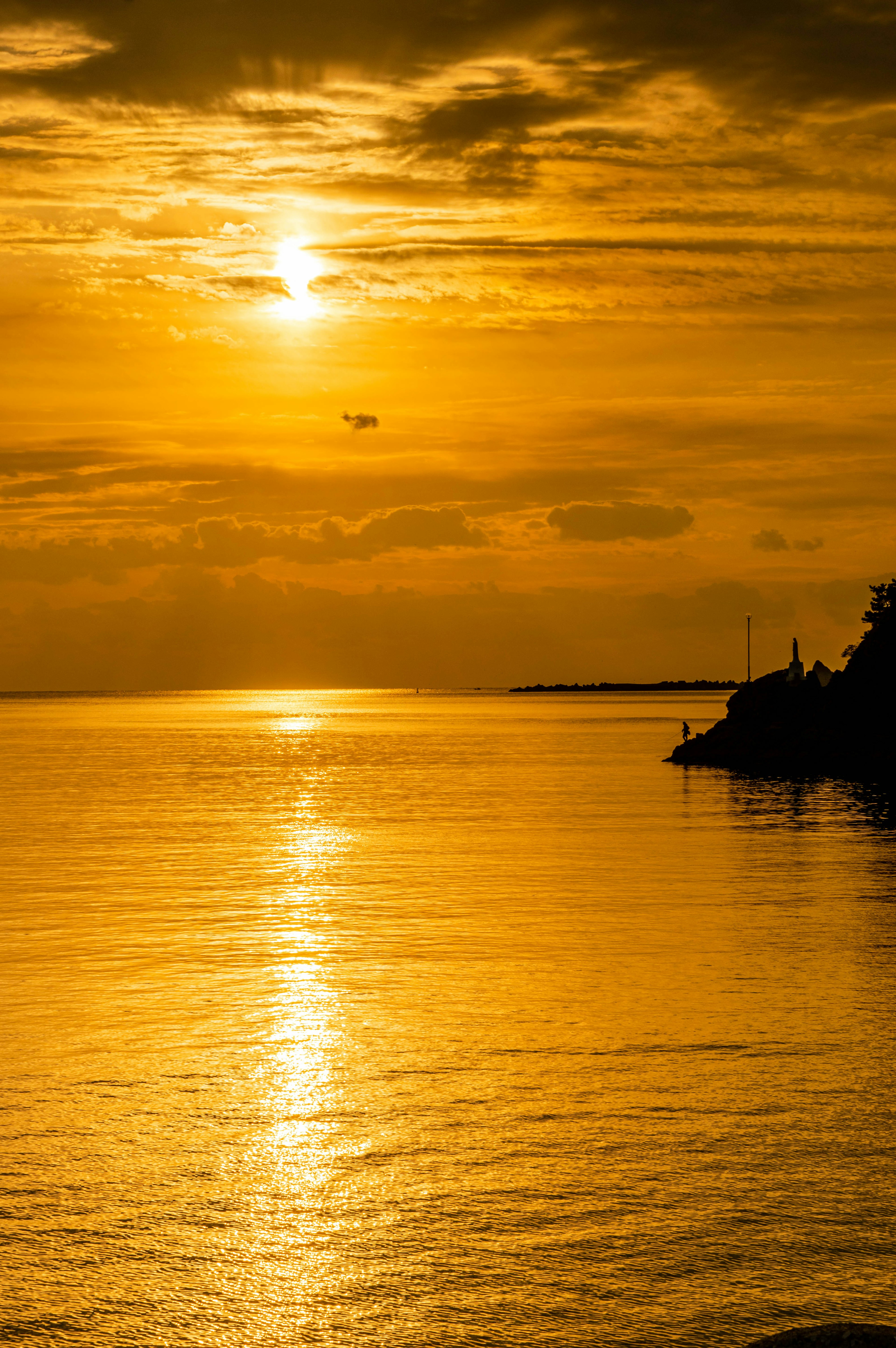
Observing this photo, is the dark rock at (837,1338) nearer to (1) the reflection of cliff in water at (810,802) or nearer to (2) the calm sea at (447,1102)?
(2) the calm sea at (447,1102)

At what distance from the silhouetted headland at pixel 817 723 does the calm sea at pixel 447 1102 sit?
4318cm

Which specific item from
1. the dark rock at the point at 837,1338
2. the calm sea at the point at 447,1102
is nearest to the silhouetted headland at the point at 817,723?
the calm sea at the point at 447,1102

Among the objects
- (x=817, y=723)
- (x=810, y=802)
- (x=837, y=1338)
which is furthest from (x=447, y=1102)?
(x=817, y=723)

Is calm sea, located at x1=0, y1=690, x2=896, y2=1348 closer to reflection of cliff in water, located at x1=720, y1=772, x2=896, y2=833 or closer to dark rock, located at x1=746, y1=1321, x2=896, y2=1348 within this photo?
dark rock, located at x1=746, y1=1321, x2=896, y2=1348

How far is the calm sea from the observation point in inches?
342

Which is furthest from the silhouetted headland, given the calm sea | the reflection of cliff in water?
the calm sea

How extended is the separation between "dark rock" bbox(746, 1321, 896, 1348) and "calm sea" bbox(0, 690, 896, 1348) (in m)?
1.72

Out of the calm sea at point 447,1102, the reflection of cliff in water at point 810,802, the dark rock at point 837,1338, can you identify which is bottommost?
the reflection of cliff in water at point 810,802

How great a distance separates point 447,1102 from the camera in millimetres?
12969

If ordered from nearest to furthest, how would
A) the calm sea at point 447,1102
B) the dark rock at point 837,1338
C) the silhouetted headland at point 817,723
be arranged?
the dark rock at point 837,1338
the calm sea at point 447,1102
the silhouetted headland at point 817,723

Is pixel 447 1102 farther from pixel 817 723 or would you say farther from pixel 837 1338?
pixel 817 723

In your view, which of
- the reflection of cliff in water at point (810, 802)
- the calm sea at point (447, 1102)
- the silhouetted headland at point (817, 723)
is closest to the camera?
the calm sea at point (447, 1102)

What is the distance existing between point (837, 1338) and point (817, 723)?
2958 inches

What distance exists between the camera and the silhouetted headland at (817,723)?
74.3 m
